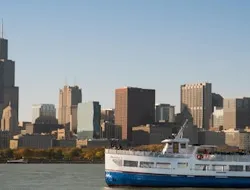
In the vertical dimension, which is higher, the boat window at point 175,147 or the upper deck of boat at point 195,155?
the boat window at point 175,147

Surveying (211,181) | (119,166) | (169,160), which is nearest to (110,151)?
(119,166)

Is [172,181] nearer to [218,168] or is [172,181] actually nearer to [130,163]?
[130,163]

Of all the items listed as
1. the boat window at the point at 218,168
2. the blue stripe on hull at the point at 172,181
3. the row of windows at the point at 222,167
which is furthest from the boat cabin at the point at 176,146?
the boat window at the point at 218,168

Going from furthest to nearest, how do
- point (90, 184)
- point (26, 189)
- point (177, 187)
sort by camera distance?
1. point (90, 184)
2. point (26, 189)
3. point (177, 187)

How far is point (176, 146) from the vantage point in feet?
236

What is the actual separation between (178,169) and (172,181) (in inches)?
56.4

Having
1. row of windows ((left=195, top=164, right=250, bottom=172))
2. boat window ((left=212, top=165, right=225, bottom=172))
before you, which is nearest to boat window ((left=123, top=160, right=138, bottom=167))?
row of windows ((left=195, top=164, right=250, bottom=172))

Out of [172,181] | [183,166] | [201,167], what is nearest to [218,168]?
[201,167]

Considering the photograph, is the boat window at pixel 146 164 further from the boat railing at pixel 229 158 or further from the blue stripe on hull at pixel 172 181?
the boat railing at pixel 229 158

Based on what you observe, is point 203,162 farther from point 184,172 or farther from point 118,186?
point 118,186

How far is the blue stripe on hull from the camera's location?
229 feet

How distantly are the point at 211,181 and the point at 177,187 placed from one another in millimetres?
3734

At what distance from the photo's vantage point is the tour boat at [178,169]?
6988 centimetres

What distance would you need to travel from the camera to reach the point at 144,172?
70.0 m
